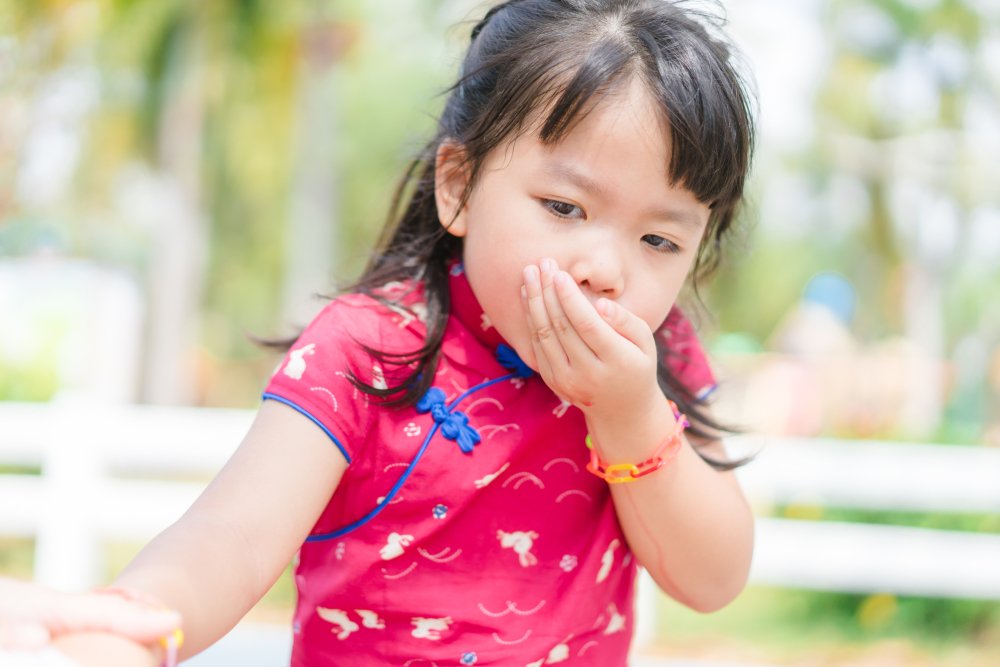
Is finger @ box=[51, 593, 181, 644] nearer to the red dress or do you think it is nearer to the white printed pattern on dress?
the red dress

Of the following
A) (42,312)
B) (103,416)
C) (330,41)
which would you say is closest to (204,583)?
(103,416)

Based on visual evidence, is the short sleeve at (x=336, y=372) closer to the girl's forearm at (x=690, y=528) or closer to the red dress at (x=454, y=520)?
the red dress at (x=454, y=520)

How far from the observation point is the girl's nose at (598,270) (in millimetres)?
1512

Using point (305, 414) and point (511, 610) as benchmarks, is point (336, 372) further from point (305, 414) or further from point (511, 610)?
point (511, 610)

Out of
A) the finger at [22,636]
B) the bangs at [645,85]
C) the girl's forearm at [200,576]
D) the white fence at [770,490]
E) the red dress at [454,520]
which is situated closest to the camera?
the finger at [22,636]

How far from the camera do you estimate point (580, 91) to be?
1562 millimetres

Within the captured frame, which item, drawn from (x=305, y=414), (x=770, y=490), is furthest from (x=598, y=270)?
(x=770, y=490)

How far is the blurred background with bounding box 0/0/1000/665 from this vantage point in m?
6.32

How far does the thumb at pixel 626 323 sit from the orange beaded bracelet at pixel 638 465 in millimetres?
181

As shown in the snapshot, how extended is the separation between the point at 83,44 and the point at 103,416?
16.7 metres

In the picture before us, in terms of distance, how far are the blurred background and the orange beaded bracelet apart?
66 centimetres

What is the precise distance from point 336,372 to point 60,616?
623mm

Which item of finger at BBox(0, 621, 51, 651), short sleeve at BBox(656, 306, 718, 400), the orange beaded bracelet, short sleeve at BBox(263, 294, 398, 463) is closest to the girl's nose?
the orange beaded bracelet

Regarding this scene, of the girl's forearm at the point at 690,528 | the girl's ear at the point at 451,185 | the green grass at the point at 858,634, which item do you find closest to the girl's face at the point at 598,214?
the girl's ear at the point at 451,185
